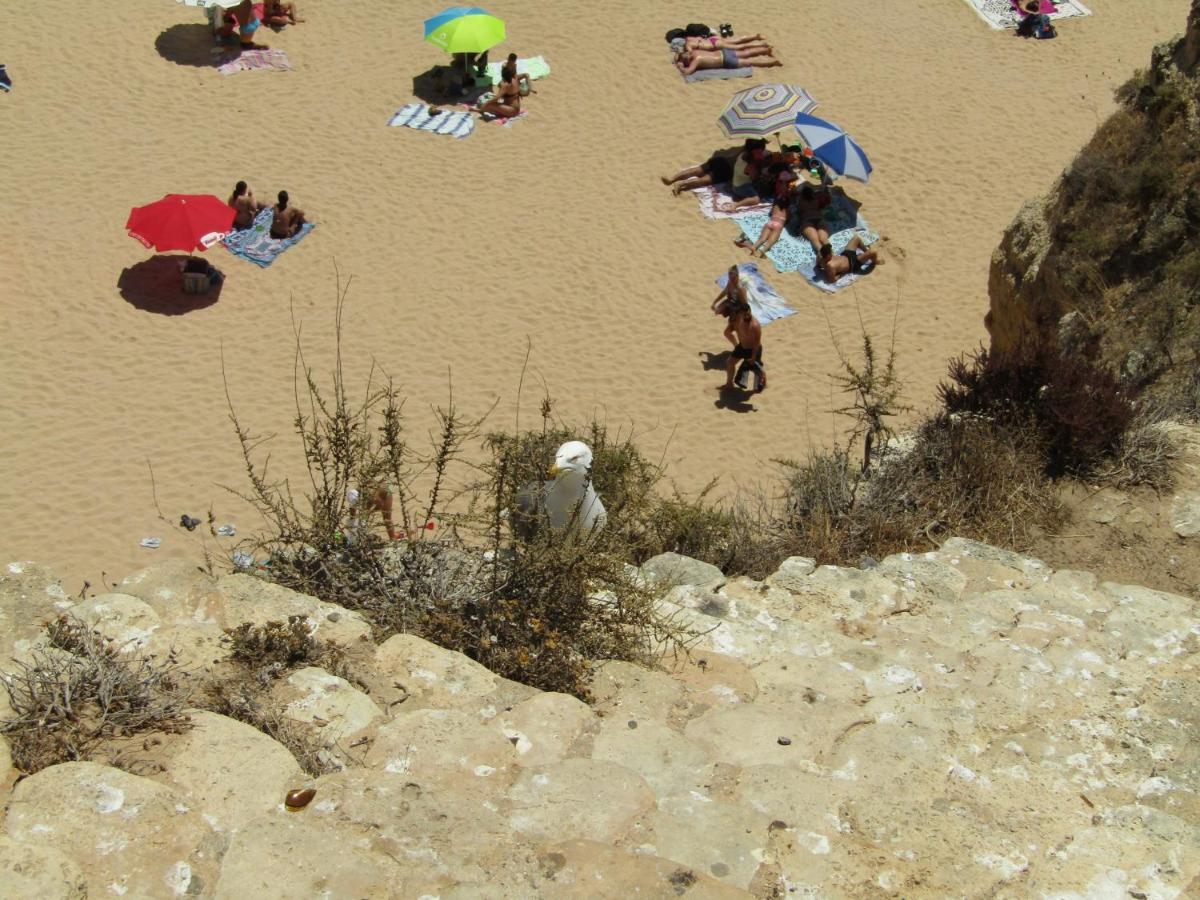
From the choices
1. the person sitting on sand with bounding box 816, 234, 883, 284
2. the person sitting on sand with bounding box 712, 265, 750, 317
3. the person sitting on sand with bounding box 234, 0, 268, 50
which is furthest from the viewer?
the person sitting on sand with bounding box 234, 0, 268, 50

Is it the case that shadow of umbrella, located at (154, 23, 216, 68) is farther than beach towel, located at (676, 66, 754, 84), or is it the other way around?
beach towel, located at (676, 66, 754, 84)

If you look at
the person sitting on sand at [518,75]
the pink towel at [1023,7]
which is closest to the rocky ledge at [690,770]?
the person sitting on sand at [518,75]

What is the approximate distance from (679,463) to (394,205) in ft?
15.1

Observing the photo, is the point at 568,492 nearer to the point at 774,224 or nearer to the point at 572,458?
the point at 572,458

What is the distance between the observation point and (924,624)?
5.77 meters

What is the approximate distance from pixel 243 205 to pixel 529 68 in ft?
14.1

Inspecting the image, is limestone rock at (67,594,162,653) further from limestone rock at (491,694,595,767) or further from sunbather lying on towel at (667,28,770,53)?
sunbather lying on towel at (667,28,770,53)

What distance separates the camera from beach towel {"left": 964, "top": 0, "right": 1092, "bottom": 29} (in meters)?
16.7

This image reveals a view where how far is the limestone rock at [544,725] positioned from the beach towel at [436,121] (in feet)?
34.5

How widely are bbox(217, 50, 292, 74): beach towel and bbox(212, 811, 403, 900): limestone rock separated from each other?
41.9ft

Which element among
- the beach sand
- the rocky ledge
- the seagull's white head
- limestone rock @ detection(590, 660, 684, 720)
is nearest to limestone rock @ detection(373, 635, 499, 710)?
the rocky ledge

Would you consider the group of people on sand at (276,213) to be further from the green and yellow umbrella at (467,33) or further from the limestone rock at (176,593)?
the limestone rock at (176,593)

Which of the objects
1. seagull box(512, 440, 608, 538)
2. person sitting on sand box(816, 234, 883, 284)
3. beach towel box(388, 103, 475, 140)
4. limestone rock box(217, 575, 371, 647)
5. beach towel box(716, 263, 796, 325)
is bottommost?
beach towel box(716, 263, 796, 325)

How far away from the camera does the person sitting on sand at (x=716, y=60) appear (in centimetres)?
1528
